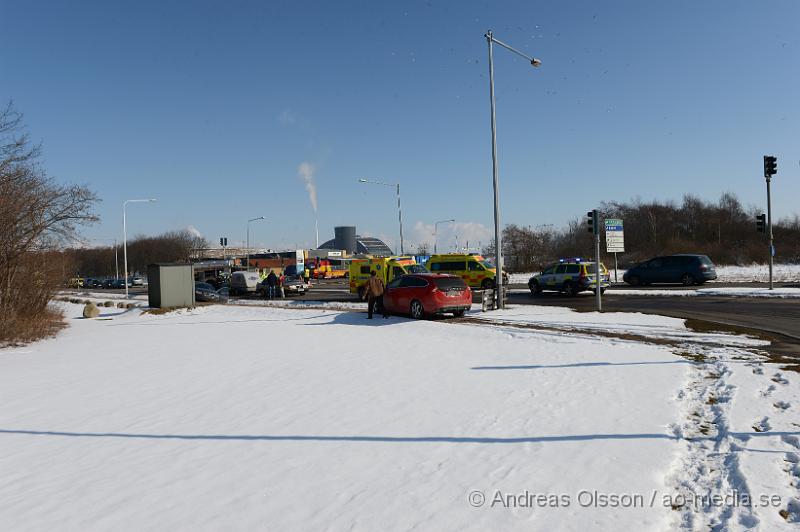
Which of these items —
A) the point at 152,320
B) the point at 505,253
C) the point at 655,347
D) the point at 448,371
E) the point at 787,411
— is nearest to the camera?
the point at 787,411

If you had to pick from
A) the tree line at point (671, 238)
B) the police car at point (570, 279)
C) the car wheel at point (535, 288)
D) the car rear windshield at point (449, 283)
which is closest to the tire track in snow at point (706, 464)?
the car rear windshield at point (449, 283)

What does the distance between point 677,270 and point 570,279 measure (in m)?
8.38

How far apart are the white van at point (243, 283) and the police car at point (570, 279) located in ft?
64.9

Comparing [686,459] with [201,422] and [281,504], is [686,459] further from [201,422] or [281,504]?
Answer: [201,422]

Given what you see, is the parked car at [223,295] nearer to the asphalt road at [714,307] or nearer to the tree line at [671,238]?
the asphalt road at [714,307]

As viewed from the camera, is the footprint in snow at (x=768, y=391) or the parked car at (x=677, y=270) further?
the parked car at (x=677, y=270)

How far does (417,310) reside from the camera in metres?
18.2

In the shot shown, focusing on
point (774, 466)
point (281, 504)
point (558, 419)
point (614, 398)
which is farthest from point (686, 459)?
point (281, 504)

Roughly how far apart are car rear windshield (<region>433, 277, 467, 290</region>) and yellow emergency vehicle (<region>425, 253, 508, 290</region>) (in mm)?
9997

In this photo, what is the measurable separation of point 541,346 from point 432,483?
796 centimetres

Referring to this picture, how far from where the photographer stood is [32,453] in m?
A: 5.93

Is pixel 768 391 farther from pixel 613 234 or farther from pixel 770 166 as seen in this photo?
pixel 770 166

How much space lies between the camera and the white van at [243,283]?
3825cm

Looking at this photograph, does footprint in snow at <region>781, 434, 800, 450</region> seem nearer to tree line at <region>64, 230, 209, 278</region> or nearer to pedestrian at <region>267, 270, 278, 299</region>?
pedestrian at <region>267, 270, 278, 299</region>
